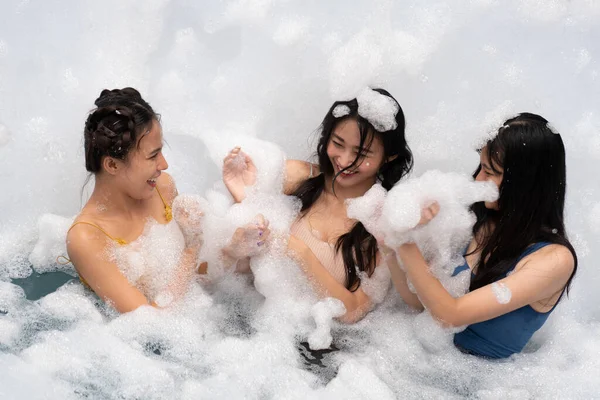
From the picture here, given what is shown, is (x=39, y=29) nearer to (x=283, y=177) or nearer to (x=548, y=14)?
(x=283, y=177)

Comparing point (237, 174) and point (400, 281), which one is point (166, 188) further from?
point (400, 281)

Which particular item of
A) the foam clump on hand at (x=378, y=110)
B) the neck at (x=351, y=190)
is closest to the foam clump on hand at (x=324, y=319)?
the neck at (x=351, y=190)

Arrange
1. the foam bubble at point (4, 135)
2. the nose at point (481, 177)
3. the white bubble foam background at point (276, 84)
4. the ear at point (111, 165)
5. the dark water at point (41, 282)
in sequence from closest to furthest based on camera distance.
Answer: the nose at point (481, 177) → the ear at point (111, 165) → the dark water at point (41, 282) → the white bubble foam background at point (276, 84) → the foam bubble at point (4, 135)

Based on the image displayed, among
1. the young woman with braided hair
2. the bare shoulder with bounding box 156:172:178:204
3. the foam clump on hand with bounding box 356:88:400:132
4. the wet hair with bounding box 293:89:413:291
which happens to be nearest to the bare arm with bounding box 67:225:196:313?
the young woman with braided hair

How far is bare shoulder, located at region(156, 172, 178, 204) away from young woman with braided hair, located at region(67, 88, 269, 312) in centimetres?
10

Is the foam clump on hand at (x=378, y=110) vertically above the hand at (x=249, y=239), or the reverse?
the foam clump on hand at (x=378, y=110)

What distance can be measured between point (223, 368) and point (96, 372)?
1.27 feet

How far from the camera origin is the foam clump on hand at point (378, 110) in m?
2.43

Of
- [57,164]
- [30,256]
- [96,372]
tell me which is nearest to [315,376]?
[96,372]

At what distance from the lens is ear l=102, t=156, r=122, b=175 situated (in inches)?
91.4

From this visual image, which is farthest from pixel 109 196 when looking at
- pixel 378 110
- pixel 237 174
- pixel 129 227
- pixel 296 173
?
pixel 378 110

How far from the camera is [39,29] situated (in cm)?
350

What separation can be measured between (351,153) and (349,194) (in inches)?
7.8

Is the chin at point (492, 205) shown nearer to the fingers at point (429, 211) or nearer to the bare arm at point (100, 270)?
the fingers at point (429, 211)
